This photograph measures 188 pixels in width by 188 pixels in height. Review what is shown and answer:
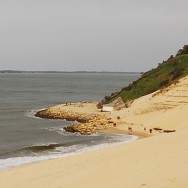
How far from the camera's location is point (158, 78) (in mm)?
67000

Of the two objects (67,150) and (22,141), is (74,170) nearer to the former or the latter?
(67,150)

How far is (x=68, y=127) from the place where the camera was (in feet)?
164

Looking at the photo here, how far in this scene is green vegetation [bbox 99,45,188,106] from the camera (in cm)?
6350

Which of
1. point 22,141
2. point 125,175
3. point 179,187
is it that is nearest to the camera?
point 179,187

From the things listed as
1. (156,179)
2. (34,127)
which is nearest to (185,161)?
(156,179)

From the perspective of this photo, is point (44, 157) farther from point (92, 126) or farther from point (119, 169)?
point (92, 126)

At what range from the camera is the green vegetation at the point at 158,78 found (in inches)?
2500

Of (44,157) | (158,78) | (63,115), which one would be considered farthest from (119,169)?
Result: (158,78)

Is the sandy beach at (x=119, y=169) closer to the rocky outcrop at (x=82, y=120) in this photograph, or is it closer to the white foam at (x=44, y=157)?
the white foam at (x=44, y=157)

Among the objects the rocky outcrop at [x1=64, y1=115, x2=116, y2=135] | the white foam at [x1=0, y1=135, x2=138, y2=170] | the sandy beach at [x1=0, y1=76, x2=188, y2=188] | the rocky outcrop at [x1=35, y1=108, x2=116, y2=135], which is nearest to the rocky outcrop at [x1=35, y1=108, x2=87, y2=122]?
the rocky outcrop at [x1=35, y1=108, x2=116, y2=135]

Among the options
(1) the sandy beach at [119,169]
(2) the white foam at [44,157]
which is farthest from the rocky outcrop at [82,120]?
(1) the sandy beach at [119,169]

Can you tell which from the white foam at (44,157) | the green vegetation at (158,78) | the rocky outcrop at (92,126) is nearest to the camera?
the white foam at (44,157)

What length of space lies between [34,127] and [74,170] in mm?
32857

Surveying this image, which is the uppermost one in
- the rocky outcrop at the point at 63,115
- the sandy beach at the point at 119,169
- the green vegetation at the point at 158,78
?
the green vegetation at the point at 158,78
